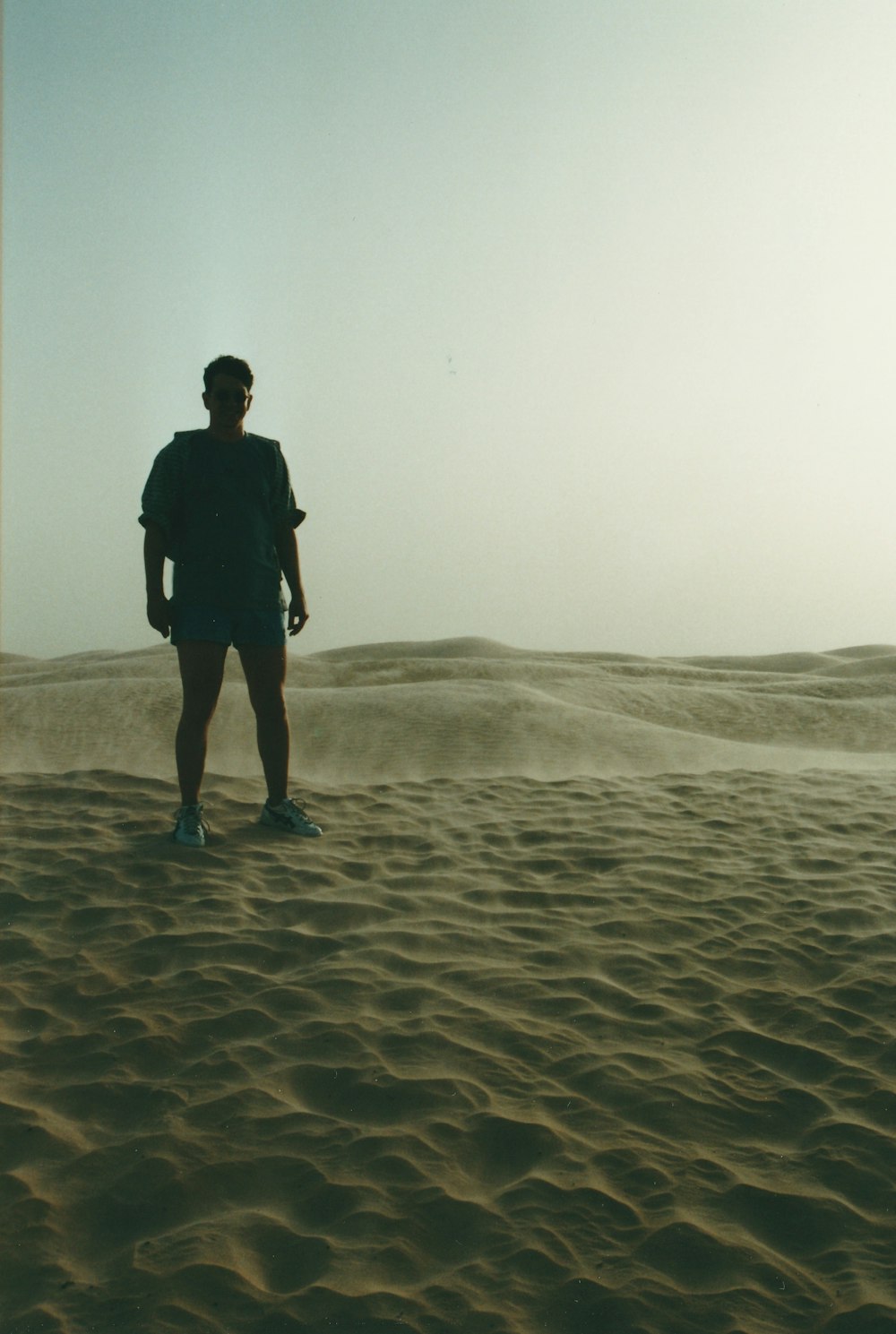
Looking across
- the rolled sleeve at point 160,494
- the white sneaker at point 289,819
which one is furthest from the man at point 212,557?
the white sneaker at point 289,819

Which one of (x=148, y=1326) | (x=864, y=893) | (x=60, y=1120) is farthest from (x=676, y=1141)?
(x=864, y=893)

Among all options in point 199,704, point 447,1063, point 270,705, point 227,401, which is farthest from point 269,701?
point 447,1063

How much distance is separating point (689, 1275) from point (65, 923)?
7.62 ft

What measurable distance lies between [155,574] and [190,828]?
102 centimetres

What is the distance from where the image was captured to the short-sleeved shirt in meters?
4.28

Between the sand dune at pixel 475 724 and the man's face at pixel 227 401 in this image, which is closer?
the man's face at pixel 227 401

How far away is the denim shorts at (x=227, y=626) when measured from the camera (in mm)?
4293

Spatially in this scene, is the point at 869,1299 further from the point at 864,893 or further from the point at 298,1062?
the point at 864,893

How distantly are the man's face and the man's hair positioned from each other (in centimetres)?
1

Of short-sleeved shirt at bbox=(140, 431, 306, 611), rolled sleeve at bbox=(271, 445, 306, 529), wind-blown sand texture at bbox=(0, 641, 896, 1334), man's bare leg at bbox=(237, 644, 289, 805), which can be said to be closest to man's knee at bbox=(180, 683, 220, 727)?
man's bare leg at bbox=(237, 644, 289, 805)

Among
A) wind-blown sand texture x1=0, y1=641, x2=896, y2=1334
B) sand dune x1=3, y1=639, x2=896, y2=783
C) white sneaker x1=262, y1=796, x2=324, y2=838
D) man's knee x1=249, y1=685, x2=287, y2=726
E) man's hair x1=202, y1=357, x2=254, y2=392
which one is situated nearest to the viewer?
wind-blown sand texture x1=0, y1=641, x2=896, y2=1334

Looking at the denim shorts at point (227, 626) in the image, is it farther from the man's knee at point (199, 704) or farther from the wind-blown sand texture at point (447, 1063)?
the wind-blown sand texture at point (447, 1063)

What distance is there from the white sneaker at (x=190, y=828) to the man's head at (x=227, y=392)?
1.52 metres

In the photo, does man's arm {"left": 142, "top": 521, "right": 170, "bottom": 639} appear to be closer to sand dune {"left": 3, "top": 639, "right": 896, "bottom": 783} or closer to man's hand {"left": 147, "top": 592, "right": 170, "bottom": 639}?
man's hand {"left": 147, "top": 592, "right": 170, "bottom": 639}
